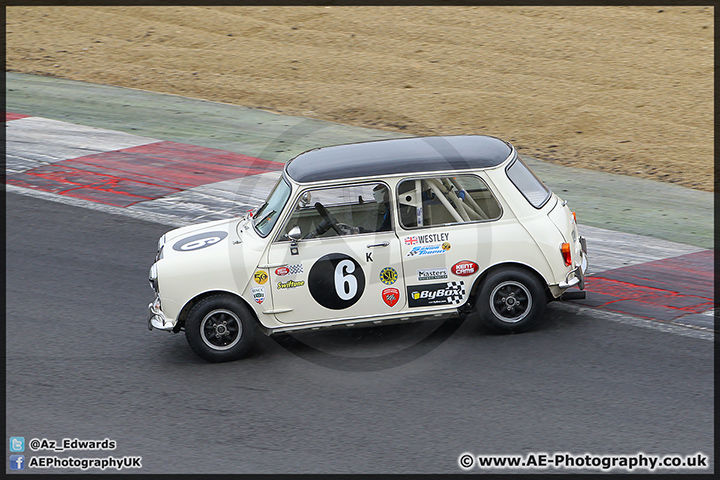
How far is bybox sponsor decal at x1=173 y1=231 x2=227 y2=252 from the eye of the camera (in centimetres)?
777

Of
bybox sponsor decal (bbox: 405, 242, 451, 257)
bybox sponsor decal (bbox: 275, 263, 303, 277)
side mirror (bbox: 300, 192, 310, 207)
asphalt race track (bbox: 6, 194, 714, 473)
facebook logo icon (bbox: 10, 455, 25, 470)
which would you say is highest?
side mirror (bbox: 300, 192, 310, 207)

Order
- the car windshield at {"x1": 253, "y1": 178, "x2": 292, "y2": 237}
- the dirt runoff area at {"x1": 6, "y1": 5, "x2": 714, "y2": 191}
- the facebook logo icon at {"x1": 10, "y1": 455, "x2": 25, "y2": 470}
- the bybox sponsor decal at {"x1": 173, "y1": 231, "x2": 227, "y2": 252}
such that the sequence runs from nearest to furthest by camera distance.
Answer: the facebook logo icon at {"x1": 10, "y1": 455, "x2": 25, "y2": 470} < the car windshield at {"x1": 253, "y1": 178, "x2": 292, "y2": 237} < the bybox sponsor decal at {"x1": 173, "y1": 231, "x2": 227, "y2": 252} < the dirt runoff area at {"x1": 6, "y1": 5, "x2": 714, "y2": 191}

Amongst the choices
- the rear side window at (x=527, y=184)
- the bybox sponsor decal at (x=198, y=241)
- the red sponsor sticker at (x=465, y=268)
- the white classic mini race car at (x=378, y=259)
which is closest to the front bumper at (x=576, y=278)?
the white classic mini race car at (x=378, y=259)

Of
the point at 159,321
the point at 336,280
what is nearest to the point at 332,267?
the point at 336,280

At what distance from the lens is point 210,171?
12555 millimetres

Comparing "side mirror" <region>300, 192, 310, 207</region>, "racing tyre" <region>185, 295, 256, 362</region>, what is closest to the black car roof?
"side mirror" <region>300, 192, 310, 207</region>

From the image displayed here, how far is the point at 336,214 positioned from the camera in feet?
25.5

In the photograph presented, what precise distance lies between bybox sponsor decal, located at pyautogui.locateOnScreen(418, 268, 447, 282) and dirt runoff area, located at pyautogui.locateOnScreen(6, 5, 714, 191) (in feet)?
18.2

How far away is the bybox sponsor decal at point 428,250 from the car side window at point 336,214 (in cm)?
30

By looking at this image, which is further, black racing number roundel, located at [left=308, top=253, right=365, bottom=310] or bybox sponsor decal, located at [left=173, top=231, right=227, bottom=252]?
bybox sponsor decal, located at [left=173, top=231, right=227, bottom=252]

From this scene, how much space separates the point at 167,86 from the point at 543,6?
847 cm

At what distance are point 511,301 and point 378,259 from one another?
130 centimetres

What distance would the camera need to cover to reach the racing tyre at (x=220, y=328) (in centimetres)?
750

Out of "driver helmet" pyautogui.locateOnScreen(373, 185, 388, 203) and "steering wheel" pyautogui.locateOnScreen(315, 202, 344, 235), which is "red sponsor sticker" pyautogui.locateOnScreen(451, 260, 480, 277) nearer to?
"driver helmet" pyautogui.locateOnScreen(373, 185, 388, 203)
